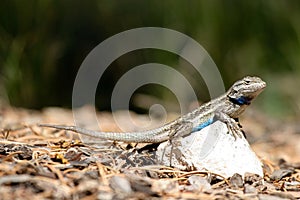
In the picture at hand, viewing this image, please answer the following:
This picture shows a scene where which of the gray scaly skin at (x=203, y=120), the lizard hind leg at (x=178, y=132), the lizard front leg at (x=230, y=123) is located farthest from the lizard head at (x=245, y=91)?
the lizard hind leg at (x=178, y=132)

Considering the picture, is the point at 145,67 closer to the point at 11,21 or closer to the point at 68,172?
the point at 11,21

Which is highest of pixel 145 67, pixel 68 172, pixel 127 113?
pixel 145 67

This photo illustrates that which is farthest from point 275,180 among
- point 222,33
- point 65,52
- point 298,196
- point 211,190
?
point 65,52

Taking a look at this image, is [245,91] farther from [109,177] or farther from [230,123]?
[109,177]

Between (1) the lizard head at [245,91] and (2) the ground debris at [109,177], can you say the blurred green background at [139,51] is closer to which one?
(2) the ground debris at [109,177]

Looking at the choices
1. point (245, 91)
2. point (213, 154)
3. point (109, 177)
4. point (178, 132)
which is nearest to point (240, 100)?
point (245, 91)

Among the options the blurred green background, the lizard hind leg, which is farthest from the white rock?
the blurred green background

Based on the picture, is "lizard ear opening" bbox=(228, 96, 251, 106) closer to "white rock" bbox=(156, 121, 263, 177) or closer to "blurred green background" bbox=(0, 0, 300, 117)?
"white rock" bbox=(156, 121, 263, 177)
